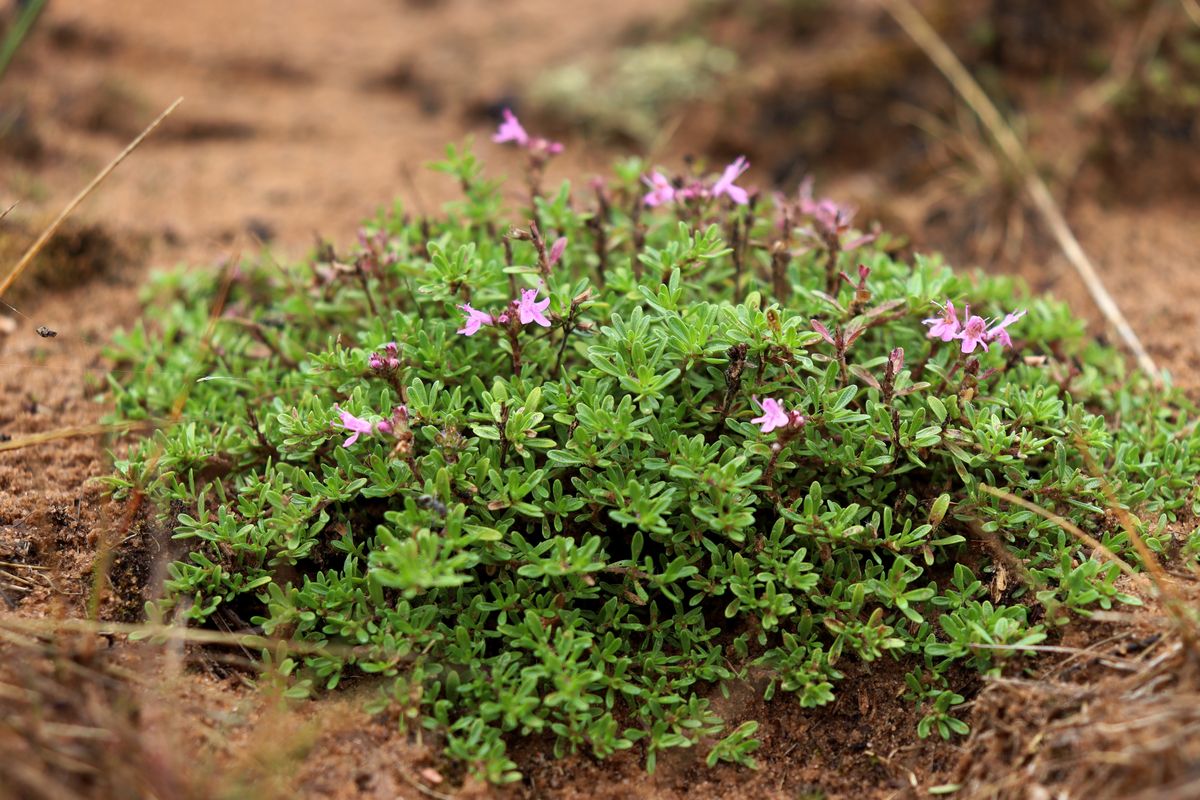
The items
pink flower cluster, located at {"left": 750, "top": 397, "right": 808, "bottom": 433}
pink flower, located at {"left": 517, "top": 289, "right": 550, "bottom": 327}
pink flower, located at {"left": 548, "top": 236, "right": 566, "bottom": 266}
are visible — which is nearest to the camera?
pink flower cluster, located at {"left": 750, "top": 397, "right": 808, "bottom": 433}

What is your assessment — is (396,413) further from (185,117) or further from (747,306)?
(185,117)

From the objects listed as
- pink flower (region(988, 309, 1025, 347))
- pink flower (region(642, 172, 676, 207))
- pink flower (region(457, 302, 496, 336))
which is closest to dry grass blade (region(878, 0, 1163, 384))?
pink flower (region(988, 309, 1025, 347))

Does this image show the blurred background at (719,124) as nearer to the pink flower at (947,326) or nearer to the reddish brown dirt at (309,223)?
the reddish brown dirt at (309,223)

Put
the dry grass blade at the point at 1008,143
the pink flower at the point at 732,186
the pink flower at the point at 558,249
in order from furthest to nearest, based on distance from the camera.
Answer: the dry grass blade at the point at 1008,143
the pink flower at the point at 732,186
the pink flower at the point at 558,249

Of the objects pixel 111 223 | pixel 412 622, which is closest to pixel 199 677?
pixel 412 622

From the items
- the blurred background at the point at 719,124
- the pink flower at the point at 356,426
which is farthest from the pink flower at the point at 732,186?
the blurred background at the point at 719,124

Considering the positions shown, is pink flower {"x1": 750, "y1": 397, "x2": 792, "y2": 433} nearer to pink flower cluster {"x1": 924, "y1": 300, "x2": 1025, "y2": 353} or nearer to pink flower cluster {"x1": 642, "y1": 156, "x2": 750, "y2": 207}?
pink flower cluster {"x1": 924, "y1": 300, "x2": 1025, "y2": 353}
